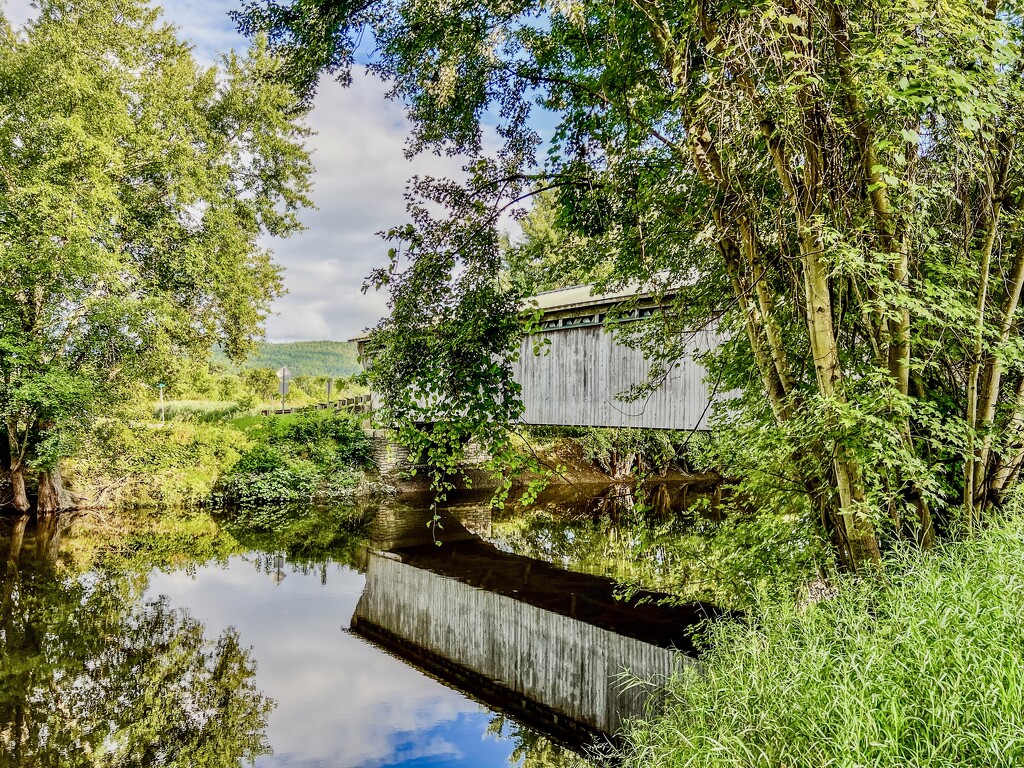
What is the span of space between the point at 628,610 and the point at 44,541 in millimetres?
10396

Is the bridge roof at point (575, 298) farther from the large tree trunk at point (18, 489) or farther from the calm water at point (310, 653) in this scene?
the large tree trunk at point (18, 489)

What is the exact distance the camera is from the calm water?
17.0 feet

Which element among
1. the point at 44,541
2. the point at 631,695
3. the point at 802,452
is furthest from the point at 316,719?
the point at 44,541

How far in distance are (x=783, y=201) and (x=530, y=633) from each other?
5.59 meters

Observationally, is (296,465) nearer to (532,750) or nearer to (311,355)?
(532,750)

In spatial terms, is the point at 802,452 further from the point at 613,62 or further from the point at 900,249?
the point at 613,62

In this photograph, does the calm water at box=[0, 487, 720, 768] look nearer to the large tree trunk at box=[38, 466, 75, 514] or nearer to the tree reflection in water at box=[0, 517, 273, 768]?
the tree reflection in water at box=[0, 517, 273, 768]

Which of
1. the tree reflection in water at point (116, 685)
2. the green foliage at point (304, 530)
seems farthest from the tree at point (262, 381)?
the tree reflection in water at point (116, 685)

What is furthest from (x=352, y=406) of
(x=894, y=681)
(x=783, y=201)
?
(x=894, y=681)

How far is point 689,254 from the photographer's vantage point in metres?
4.64

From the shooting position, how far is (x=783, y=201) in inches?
136

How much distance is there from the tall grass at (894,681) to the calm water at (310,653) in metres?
2.34

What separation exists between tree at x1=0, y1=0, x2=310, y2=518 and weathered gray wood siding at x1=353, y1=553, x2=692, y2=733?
266 inches

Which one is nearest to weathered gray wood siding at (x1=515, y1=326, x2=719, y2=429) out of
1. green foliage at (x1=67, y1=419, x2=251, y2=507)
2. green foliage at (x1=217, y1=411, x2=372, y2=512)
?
green foliage at (x1=217, y1=411, x2=372, y2=512)
